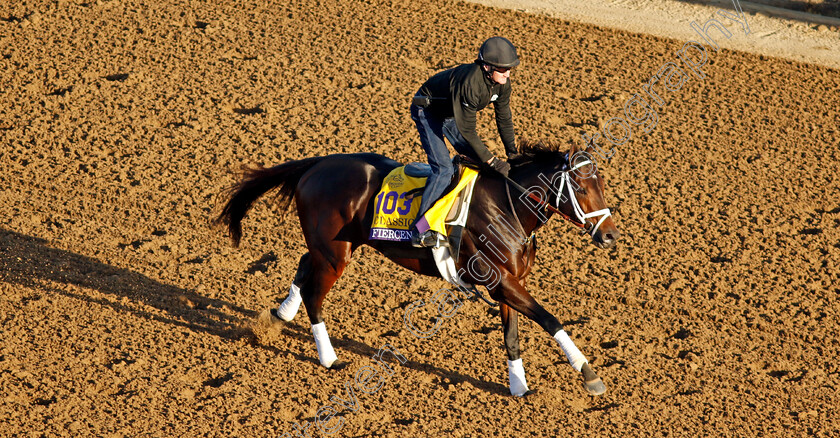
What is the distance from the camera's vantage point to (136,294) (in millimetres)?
→ 7250

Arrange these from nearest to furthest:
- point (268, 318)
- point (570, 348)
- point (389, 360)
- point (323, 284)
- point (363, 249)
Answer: point (570, 348), point (323, 284), point (389, 360), point (268, 318), point (363, 249)

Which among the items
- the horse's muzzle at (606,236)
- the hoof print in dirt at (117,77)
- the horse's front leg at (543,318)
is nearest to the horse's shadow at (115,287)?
the horse's front leg at (543,318)

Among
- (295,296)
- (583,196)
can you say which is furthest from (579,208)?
(295,296)

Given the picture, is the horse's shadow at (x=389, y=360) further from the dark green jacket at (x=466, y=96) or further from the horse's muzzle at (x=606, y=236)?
the dark green jacket at (x=466, y=96)

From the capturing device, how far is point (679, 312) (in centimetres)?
726

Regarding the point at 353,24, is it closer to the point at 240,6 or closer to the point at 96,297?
the point at 240,6

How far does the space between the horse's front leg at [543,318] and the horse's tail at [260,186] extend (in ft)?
6.35

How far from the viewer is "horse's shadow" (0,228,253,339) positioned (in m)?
6.99

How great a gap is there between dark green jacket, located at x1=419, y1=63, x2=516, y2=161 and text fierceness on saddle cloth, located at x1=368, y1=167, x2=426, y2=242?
0.55 meters

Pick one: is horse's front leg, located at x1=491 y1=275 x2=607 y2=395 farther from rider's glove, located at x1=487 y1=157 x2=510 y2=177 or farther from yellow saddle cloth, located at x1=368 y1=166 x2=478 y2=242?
rider's glove, located at x1=487 y1=157 x2=510 y2=177

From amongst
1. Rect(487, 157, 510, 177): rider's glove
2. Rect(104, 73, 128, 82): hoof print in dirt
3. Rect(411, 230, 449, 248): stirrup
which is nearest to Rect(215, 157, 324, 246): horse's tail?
Rect(411, 230, 449, 248): stirrup

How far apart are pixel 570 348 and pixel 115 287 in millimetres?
4107

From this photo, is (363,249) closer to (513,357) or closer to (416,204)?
(416,204)

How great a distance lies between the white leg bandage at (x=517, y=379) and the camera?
6.14m
